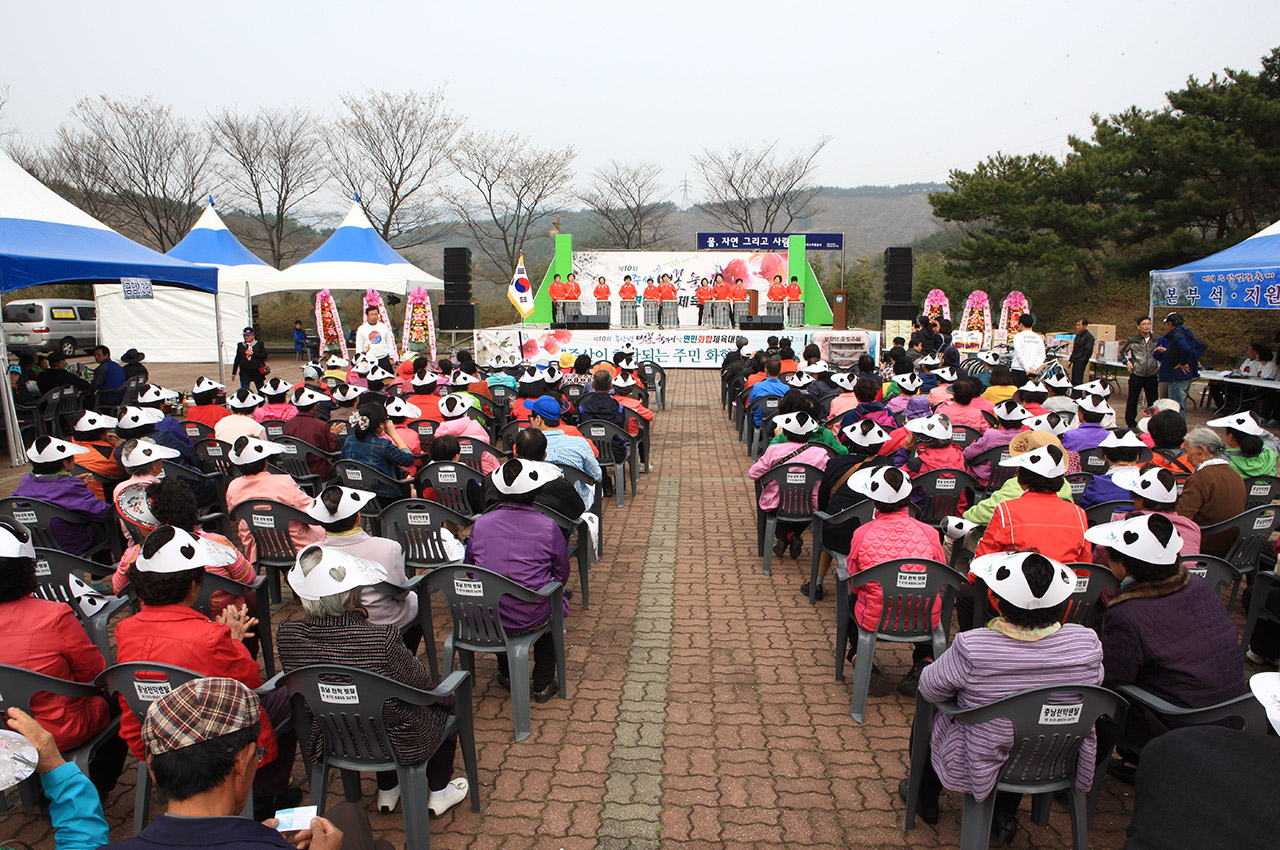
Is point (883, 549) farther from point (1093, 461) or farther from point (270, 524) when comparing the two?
point (270, 524)

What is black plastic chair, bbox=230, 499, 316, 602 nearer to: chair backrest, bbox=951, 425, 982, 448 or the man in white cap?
the man in white cap

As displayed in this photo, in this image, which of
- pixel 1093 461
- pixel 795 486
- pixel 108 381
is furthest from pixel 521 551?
pixel 108 381

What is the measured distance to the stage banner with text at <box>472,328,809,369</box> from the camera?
19016 mm

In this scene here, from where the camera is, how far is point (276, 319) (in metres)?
34.0

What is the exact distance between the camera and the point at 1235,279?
457 inches

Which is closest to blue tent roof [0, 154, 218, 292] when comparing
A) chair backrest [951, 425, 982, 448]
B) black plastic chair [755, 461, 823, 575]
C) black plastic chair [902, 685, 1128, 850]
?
black plastic chair [755, 461, 823, 575]

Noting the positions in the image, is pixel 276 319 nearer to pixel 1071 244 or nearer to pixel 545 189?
pixel 545 189

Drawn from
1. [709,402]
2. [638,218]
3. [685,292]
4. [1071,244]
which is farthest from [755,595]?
[638,218]

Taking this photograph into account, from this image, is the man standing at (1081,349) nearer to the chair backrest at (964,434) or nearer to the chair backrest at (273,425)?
the chair backrest at (964,434)

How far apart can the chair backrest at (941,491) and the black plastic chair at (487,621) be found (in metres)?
3.08

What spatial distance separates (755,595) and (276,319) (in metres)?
33.4

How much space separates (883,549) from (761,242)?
75.6ft

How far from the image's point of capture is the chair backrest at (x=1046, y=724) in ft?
8.56

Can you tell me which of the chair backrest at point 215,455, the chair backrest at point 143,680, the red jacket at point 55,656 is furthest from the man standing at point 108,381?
the chair backrest at point 143,680
